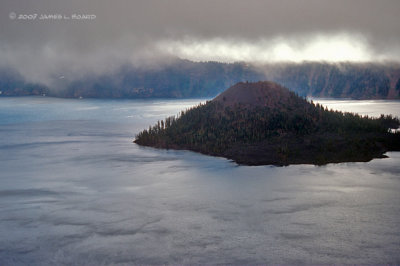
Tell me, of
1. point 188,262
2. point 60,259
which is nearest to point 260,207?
point 188,262

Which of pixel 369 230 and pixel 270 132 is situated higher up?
pixel 270 132

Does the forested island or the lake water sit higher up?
the forested island

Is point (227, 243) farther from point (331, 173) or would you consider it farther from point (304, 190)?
point (331, 173)

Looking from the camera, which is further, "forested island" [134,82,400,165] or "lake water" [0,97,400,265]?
"forested island" [134,82,400,165]

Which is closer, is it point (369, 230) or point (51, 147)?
point (369, 230)

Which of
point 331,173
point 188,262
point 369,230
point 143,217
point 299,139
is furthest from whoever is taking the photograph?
point 299,139
